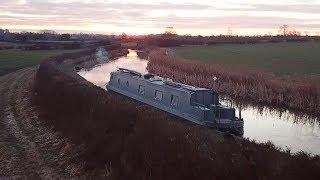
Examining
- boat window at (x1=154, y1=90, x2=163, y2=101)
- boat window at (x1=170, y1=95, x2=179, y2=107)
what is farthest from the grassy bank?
boat window at (x1=154, y1=90, x2=163, y2=101)

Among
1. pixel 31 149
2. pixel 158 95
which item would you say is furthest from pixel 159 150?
pixel 158 95

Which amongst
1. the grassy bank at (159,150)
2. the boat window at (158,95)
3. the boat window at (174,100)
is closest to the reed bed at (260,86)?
the boat window at (158,95)

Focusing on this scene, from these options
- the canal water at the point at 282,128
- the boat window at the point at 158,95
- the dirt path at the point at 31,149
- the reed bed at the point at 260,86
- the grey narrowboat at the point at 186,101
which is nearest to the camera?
the dirt path at the point at 31,149

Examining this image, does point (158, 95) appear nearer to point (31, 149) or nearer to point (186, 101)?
point (186, 101)

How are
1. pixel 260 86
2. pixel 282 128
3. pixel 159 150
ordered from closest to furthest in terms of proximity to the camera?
pixel 159 150
pixel 282 128
pixel 260 86

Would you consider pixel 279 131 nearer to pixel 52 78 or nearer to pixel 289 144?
pixel 289 144

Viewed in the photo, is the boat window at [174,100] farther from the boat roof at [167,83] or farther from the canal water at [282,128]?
the canal water at [282,128]
